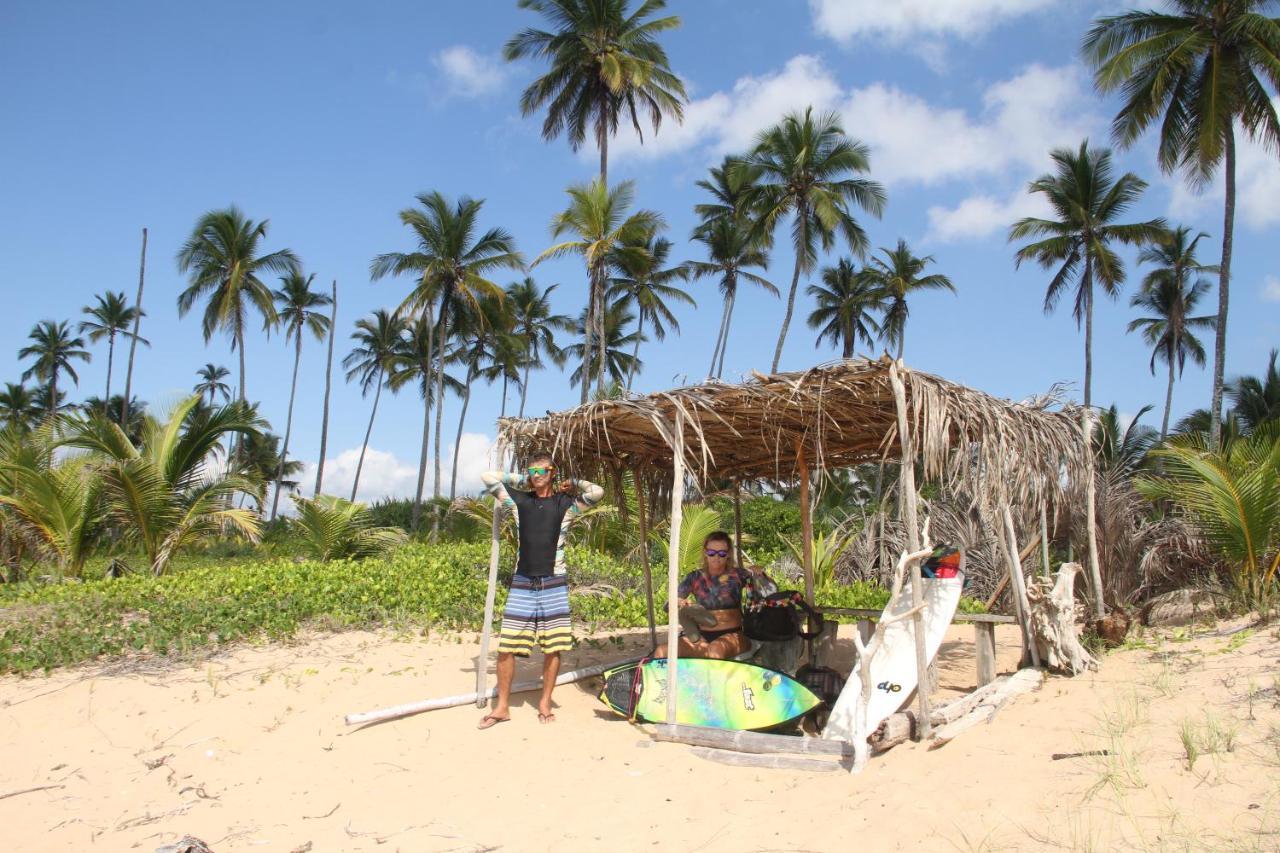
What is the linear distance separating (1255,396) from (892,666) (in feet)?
107

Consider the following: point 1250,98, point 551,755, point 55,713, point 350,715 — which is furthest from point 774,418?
point 1250,98

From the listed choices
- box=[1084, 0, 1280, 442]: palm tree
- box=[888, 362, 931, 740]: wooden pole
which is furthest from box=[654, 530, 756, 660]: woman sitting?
box=[1084, 0, 1280, 442]: palm tree

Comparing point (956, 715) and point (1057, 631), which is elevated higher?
point (1057, 631)

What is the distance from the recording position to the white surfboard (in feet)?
17.1

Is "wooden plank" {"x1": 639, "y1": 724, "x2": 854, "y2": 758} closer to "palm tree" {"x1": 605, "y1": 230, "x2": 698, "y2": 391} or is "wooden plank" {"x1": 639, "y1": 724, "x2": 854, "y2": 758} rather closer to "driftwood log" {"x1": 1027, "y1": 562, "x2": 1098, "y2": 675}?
"driftwood log" {"x1": 1027, "y1": 562, "x2": 1098, "y2": 675}

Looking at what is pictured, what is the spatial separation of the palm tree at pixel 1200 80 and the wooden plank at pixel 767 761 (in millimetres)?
14339

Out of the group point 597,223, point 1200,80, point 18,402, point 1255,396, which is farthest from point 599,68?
point 18,402

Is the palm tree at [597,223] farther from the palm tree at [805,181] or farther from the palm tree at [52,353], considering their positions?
the palm tree at [52,353]

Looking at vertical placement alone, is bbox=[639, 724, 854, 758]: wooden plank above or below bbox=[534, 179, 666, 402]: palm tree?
below

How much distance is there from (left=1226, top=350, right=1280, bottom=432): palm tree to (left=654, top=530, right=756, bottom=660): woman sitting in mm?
31080

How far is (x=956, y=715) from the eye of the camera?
538cm

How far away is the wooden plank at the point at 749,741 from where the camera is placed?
504cm

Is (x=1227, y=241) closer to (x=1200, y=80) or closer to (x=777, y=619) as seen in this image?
(x=1200, y=80)

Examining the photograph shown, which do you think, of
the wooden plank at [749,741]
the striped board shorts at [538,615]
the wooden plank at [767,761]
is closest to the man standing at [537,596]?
the striped board shorts at [538,615]
